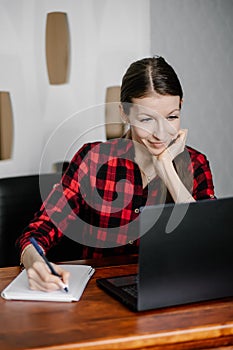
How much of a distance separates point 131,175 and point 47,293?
668 mm

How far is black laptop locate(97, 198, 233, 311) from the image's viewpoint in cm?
139

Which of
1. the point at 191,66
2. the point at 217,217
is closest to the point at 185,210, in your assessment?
the point at 217,217

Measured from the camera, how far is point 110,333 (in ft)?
4.36

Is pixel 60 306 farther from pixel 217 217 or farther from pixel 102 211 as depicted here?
pixel 102 211

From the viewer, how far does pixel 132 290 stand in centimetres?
155

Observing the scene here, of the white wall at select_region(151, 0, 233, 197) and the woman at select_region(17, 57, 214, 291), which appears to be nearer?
the woman at select_region(17, 57, 214, 291)

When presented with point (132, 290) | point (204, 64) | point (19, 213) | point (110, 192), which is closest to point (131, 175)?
point (110, 192)

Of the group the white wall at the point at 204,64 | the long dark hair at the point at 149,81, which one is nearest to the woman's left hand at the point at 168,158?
the long dark hair at the point at 149,81

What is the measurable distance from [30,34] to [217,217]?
4.60 ft

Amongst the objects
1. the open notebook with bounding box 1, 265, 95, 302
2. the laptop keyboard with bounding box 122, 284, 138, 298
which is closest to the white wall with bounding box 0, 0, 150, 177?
the open notebook with bounding box 1, 265, 95, 302

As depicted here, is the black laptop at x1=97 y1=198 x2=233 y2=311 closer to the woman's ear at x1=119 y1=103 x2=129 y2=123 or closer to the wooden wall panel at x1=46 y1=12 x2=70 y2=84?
the woman's ear at x1=119 y1=103 x2=129 y2=123

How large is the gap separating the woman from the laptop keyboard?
1.37 feet

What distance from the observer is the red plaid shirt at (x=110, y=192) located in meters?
2.09

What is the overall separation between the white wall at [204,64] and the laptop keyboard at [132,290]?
154 cm
